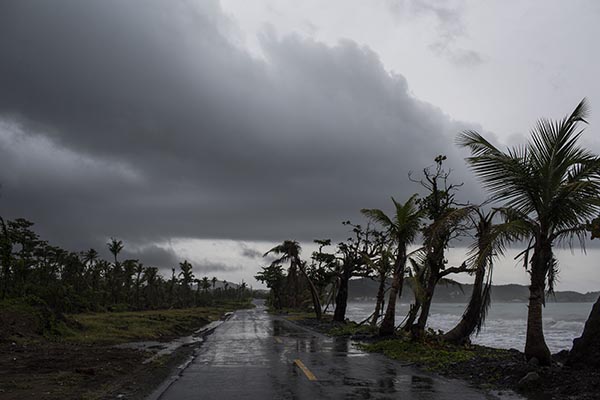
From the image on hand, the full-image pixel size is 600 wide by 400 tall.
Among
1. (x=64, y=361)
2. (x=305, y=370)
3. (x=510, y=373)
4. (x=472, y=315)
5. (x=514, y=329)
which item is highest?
(x=472, y=315)

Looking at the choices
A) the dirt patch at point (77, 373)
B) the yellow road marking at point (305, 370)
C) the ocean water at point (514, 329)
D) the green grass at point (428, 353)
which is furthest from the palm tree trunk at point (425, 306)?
the ocean water at point (514, 329)

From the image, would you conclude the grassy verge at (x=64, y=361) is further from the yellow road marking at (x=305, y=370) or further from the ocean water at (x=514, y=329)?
the ocean water at (x=514, y=329)

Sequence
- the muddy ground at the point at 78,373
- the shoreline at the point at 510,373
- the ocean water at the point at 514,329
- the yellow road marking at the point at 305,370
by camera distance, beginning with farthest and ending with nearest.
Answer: the ocean water at the point at 514,329, the yellow road marking at the point at 305,370, the muddy ground at the point at 78,373, the shoreline at the point at 510,373

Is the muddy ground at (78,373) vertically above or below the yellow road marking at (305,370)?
below

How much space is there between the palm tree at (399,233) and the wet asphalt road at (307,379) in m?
4.78

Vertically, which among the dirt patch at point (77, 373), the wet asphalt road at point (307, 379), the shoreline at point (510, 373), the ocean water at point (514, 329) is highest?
the shoreline at point (510, 373)

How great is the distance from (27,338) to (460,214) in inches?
649

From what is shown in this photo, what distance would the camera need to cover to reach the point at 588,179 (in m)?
10.4

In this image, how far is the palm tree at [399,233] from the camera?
63.4 feet

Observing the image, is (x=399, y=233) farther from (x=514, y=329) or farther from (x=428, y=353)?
(x=514, y=329)

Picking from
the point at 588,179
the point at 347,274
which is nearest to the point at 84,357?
the point at 588,179

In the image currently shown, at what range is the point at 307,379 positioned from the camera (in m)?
10.1

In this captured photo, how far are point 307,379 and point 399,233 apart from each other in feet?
34.3

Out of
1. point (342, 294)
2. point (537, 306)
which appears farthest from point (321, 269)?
point (537, 306)
